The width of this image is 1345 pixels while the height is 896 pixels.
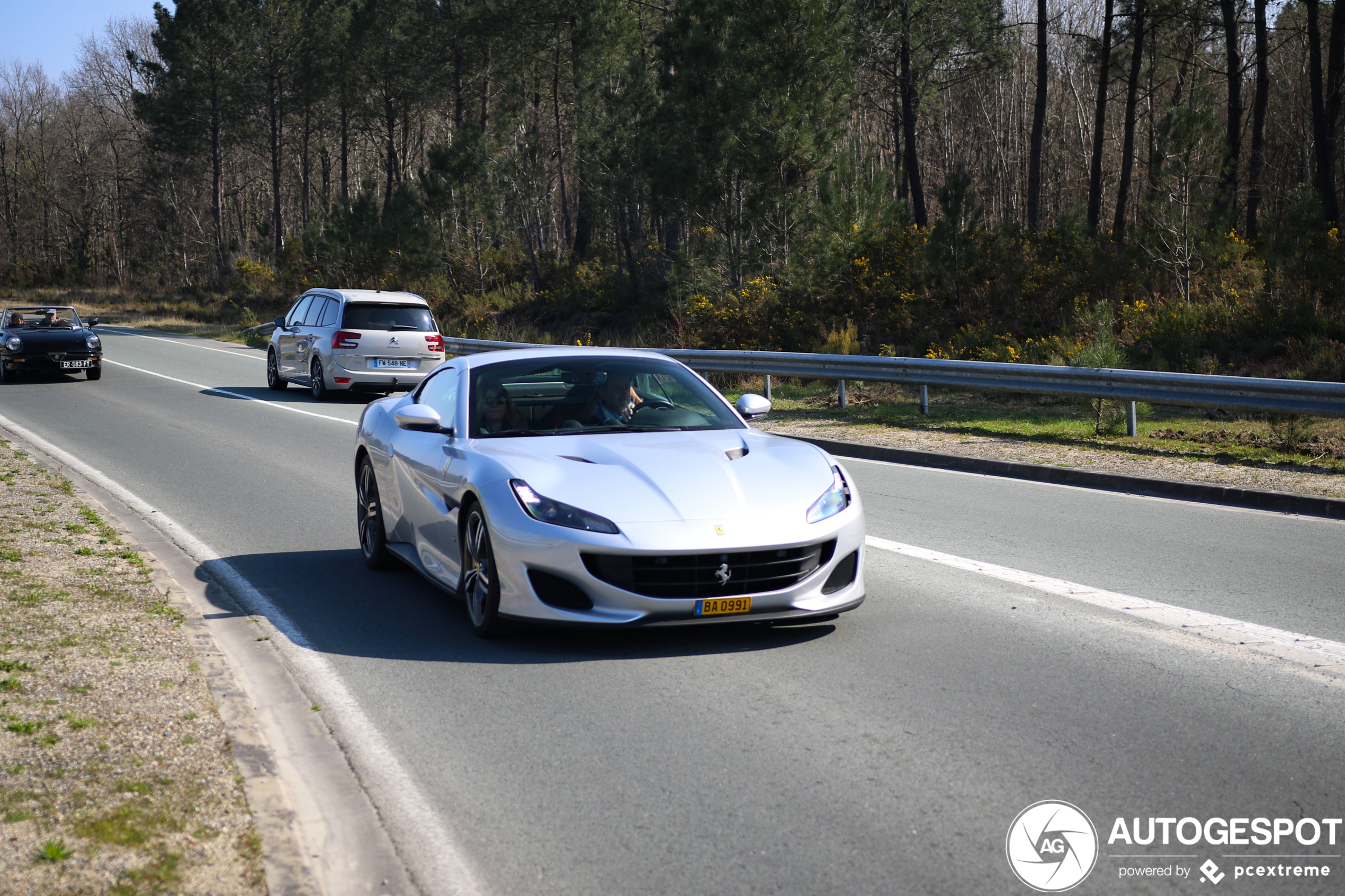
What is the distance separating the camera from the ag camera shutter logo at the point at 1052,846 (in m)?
3.49

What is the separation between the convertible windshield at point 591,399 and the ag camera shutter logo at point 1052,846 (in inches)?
134

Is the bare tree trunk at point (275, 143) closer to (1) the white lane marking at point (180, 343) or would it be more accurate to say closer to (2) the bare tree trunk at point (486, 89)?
(1) the white lane marking at point (180, 343)

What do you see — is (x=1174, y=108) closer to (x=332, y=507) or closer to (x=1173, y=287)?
(x=1173, y=287)

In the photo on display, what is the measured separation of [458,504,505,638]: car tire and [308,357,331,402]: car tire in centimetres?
1515

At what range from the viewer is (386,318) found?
20.6m

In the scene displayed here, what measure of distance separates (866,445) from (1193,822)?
32.4ft

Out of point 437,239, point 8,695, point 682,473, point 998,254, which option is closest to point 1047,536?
point 682,473

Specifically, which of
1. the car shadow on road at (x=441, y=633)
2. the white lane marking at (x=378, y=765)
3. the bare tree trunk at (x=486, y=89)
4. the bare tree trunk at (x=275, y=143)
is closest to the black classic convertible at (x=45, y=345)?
the white lane marking at (x=378, y=765)

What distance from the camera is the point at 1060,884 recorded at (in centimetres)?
345

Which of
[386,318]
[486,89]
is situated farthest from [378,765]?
[486,89]

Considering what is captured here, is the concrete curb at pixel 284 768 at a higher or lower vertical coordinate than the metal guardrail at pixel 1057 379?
lower

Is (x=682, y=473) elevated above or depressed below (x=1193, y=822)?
above

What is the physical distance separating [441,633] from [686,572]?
1544 mm

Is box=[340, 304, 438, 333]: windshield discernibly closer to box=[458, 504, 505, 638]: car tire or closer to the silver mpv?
the silver mpv
